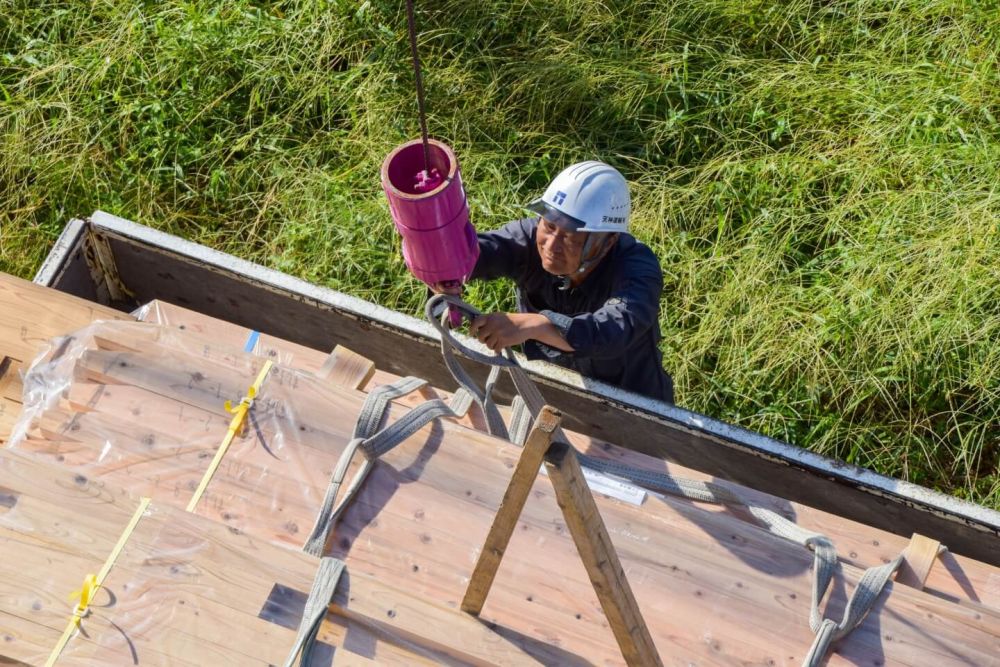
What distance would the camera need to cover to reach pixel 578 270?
3.68m

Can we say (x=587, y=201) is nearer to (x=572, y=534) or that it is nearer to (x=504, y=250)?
(x=504, y=250)

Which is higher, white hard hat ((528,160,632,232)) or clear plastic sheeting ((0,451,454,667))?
white hard hat ((528,160,632,232))

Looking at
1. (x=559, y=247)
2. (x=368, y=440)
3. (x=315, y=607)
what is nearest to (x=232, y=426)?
(x=368, y=440)

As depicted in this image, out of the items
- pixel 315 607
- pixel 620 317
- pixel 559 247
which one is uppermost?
pixel 559 247

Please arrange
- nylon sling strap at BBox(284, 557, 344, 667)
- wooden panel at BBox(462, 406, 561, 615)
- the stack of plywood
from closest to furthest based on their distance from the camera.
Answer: wooden panel at BBox(462, 406, 561, 615)
nylon sling strap at BBox(284, 557, 344, 667)
the stack of plywood

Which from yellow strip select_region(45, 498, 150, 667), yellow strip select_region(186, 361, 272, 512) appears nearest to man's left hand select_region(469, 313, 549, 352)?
yellow strip select_region(186, 361, 272, 512)

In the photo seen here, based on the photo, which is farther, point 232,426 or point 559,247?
point 559,247

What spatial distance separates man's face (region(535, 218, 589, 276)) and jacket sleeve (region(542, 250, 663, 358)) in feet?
0.64

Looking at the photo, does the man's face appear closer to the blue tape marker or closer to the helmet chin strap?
the helmet chin strap

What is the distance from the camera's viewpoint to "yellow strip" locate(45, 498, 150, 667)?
8.52 feet

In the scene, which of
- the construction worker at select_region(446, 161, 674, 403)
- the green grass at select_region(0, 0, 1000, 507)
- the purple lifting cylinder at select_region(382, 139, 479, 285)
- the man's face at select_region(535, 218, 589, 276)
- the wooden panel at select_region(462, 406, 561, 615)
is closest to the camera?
the wooden panel at select_region(462, 406, 561, 615)

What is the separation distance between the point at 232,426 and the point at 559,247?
1283 mm

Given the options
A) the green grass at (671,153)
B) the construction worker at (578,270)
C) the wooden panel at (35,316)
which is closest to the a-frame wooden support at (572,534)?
the construction worker at (578,270)

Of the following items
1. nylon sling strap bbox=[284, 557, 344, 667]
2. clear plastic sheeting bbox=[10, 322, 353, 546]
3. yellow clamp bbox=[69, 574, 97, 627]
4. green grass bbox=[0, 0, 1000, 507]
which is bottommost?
yellow clamp bbox=[69, 574, 97, 627]
